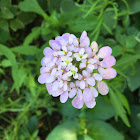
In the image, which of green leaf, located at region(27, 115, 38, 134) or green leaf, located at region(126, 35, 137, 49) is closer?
green leaf, located at region(126, 35, 137, 49)

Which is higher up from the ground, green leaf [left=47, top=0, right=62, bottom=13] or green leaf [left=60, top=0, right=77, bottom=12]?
green leaf [left=60, top=0, right=77, bottom=12]

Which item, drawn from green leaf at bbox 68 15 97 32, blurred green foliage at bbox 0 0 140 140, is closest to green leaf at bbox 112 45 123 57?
blurred green foliage at bbox 0 0 140 140

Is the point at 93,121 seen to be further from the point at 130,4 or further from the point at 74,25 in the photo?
the point at 130,4

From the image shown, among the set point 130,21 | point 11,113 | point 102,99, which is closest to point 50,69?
point 102,99

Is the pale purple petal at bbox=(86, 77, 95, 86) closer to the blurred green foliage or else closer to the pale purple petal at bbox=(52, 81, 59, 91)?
the pale purple petal at bbox=(52, 81, 59, 91)

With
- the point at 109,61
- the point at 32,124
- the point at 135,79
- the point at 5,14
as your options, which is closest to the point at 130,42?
the point at 135,79

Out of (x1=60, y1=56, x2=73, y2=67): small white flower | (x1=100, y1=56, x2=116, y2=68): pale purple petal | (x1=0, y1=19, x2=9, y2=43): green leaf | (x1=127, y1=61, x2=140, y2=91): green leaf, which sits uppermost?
(x1=100, y1=56, x2=116, y2=68): pale purple petal
